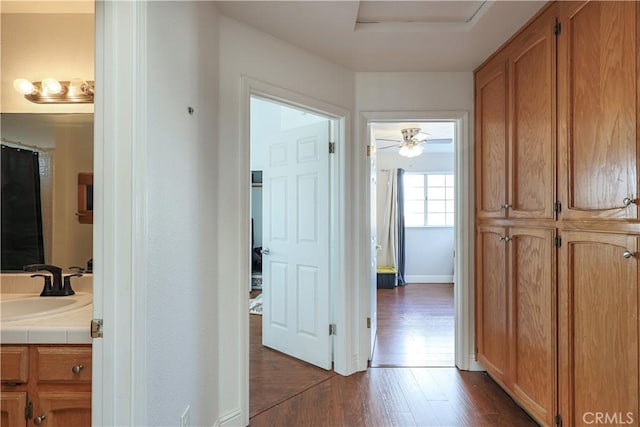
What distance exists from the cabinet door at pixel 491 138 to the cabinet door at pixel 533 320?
30 cm

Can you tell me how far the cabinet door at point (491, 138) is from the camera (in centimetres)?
216

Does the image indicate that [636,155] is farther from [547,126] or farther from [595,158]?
[547,126]

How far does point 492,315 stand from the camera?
7.50 feet

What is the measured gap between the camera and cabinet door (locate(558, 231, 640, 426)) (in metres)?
1.27

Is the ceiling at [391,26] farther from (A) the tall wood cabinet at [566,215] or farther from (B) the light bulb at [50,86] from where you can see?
(B) the light bulb at [50,86]

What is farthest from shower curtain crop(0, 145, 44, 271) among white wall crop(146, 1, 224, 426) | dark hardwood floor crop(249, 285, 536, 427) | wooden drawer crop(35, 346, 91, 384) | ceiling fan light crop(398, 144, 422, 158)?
ceiling fan light crop(398, 144, 422, 158)

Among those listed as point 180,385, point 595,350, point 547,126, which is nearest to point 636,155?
point 547,126

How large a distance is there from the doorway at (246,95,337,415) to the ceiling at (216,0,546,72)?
0.46 metres

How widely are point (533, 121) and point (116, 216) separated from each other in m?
2.07

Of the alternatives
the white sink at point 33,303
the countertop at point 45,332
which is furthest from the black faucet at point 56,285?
the countertop at point 45,332

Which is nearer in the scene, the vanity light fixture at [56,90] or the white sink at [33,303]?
the white sink at [33,303]

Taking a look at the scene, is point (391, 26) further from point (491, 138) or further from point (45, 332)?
point (45, 332)

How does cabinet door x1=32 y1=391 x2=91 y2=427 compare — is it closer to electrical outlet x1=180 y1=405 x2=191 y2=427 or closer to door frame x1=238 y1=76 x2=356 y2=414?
electrical outlet x1=180 y1=405 x2=191 y2=427

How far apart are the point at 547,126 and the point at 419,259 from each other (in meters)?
4.41
